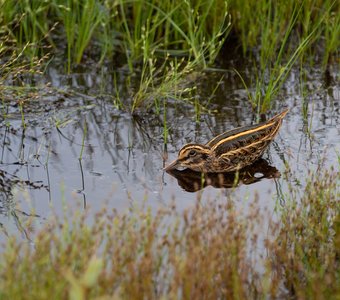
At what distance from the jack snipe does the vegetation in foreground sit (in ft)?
5.47

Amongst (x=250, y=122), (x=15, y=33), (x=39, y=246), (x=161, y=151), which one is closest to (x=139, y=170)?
(x=161, y=151)

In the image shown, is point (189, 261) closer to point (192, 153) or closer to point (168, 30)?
point (192, 153)

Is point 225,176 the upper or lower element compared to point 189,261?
upper

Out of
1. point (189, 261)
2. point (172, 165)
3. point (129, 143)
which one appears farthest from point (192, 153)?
point (189, 261)

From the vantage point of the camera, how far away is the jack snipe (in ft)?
25.2

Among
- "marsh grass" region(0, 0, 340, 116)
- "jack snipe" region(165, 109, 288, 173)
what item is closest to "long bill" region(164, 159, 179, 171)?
"jack snipe" region(165, 109, 288, 173)

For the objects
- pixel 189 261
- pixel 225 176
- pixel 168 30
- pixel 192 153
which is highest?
pixel 168 30

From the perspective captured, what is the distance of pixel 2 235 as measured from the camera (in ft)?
21.0

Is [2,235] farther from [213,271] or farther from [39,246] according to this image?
[213,271]

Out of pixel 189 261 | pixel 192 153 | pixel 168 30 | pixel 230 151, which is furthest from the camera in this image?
pixel 168 30

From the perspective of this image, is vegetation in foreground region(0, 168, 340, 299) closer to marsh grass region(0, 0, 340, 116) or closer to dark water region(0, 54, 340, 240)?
dark water region(0, 54, 340, 240)

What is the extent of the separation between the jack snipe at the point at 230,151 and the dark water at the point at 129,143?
0.38 ft

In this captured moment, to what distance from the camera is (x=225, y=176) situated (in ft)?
25.6

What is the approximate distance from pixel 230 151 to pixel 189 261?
2.92 metres
